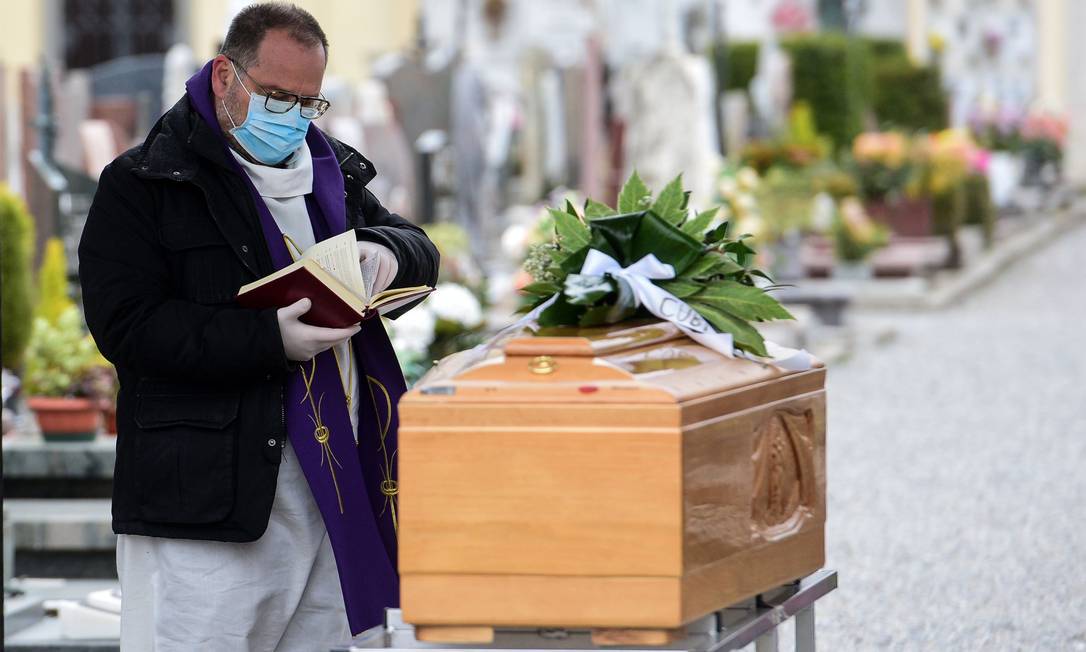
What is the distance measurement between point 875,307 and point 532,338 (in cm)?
1365

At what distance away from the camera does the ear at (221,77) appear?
303cm

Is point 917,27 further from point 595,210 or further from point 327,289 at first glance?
point 327,289

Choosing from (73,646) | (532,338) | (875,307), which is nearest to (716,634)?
(532,338)

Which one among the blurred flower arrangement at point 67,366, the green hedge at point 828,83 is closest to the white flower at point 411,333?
the blurred flower arrangement at point 67,366

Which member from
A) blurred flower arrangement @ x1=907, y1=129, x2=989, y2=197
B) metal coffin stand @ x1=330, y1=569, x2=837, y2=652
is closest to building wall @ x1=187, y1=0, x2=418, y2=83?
blurred flower arrangement @ x1=907, y1=129, x2=989, y2=197

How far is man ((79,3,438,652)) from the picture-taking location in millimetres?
2949

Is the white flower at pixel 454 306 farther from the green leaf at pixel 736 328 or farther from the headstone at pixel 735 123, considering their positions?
the headstone at pixel 735 123

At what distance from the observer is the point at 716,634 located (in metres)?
2.62

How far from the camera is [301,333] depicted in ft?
9.59

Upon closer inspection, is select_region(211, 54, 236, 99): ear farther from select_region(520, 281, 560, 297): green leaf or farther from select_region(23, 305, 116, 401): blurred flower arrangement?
select_region(23, 305, 116, 401): blurred flower arrangement

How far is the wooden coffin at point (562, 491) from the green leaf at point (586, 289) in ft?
0.57

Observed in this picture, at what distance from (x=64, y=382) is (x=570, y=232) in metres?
4.07

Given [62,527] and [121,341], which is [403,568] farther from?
[62,527]

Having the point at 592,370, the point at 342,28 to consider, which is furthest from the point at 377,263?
the point at 342,28
